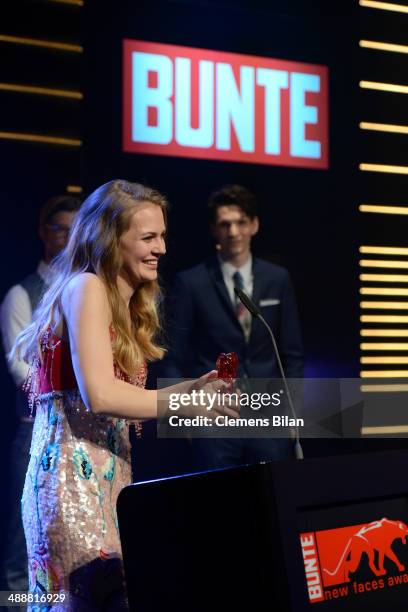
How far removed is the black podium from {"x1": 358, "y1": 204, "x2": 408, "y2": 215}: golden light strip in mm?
3644

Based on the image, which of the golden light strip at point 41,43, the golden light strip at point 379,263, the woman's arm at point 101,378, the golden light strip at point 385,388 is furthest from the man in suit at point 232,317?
the woman's arm at point 101,378

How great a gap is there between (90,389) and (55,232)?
237cm

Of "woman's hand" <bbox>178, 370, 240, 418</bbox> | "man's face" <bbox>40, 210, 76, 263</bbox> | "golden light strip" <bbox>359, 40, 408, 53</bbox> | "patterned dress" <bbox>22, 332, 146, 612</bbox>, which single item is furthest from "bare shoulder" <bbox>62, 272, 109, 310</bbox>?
"golden light strip" <bbox>359, 40, 408, 53</bbox>

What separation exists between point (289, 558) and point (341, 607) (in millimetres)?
142

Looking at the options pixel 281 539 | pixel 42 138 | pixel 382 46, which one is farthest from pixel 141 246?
pixel 382 46

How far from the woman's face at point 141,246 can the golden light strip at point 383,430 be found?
3101 millimetres

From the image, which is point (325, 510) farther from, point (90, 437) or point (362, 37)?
point (362, 37)

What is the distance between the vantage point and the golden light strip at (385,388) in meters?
5.01

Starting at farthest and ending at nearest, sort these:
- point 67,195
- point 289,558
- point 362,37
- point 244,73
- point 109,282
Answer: point 362,37 → point 244,73 → point 67,195 → point 109,282 → point 289,558

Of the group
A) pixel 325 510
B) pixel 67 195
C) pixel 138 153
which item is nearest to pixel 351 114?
pixel 138 153

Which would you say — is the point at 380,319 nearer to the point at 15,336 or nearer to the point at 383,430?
the point at 383,430

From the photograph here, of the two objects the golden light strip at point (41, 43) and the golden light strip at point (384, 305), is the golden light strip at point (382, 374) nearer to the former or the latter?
the golden light strip at point (384, 305)

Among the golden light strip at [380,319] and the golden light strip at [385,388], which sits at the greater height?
the golden light strip at [380,319]

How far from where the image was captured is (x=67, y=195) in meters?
4.29
